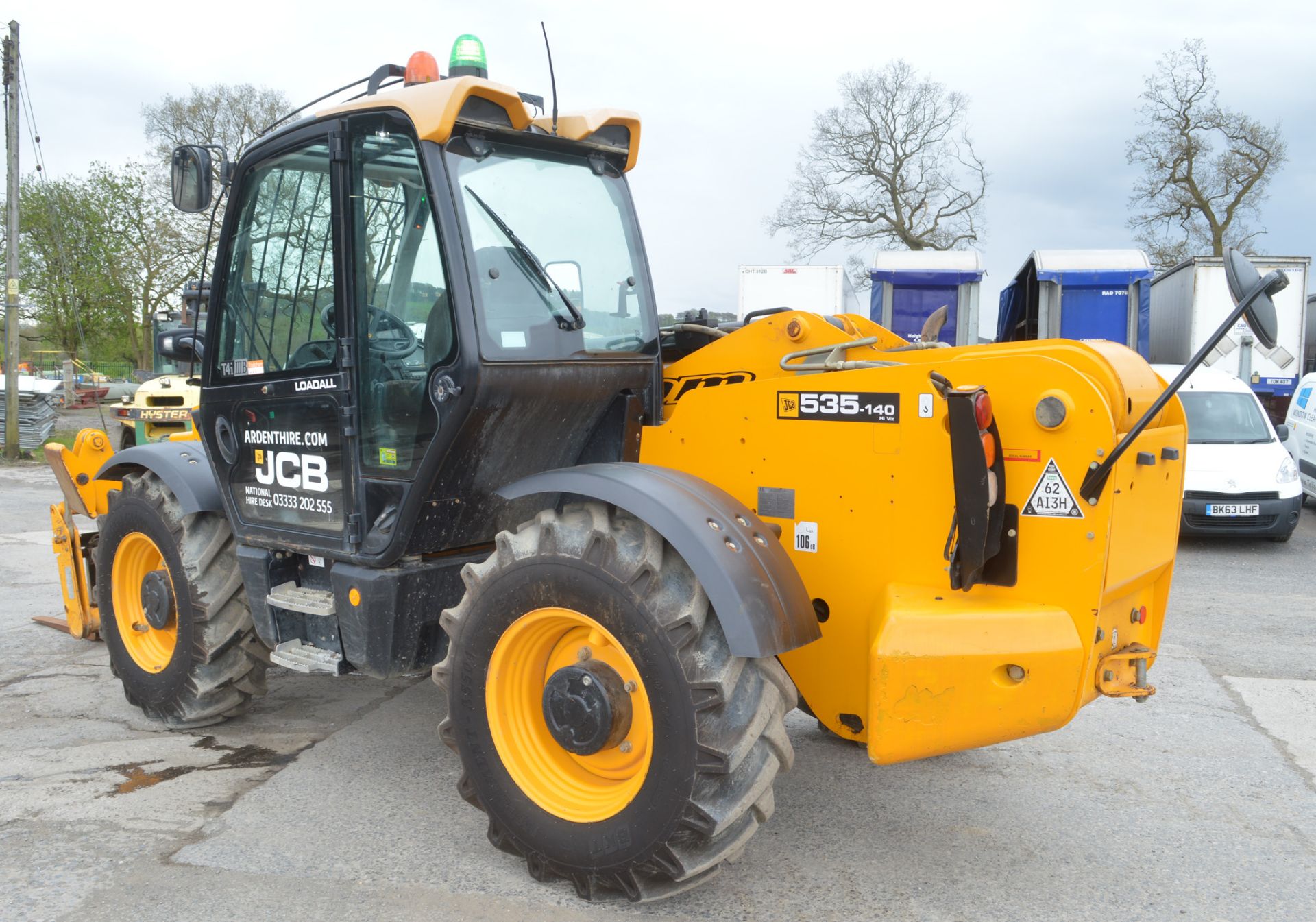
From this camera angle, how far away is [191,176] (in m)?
4.10

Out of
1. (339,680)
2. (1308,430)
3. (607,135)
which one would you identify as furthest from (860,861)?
(1308,430)

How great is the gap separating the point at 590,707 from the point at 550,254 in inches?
60.7

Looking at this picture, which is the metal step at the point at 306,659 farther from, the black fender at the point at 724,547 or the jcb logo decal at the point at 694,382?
the jcb logo decal at the point at 694,382

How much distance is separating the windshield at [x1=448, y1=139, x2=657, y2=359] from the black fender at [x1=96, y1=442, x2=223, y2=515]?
1.80 m

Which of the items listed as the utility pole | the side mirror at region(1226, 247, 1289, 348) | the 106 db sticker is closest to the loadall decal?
the 106 db sticker

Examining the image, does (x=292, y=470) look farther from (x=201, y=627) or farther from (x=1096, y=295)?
(x=1096, y=295)

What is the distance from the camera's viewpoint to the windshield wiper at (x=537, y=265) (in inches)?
139

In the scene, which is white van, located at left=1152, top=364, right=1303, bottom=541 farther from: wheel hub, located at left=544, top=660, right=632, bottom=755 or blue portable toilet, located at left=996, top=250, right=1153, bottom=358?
wheel hub, located at left=544, top=660, right=632, bottom=755

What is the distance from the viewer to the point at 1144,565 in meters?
3.26

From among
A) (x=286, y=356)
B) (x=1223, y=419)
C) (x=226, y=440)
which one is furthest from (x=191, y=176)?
(x=1223, y=419)

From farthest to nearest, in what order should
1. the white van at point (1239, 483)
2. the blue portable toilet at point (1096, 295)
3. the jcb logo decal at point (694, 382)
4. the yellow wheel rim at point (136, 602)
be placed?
the blue portable toilet at point (1096, 295)
the white van at point (1239, 483)
the yellow wheel rim at point (136, 602)
the jcb logo decal at point (694, 382)

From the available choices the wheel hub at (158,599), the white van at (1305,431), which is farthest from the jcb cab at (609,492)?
the white van at (1305,431)

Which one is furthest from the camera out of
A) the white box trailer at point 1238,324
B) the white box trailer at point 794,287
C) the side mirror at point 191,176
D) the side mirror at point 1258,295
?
the white box trailer at point 794,287

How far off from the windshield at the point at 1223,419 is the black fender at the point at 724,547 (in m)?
9.18
